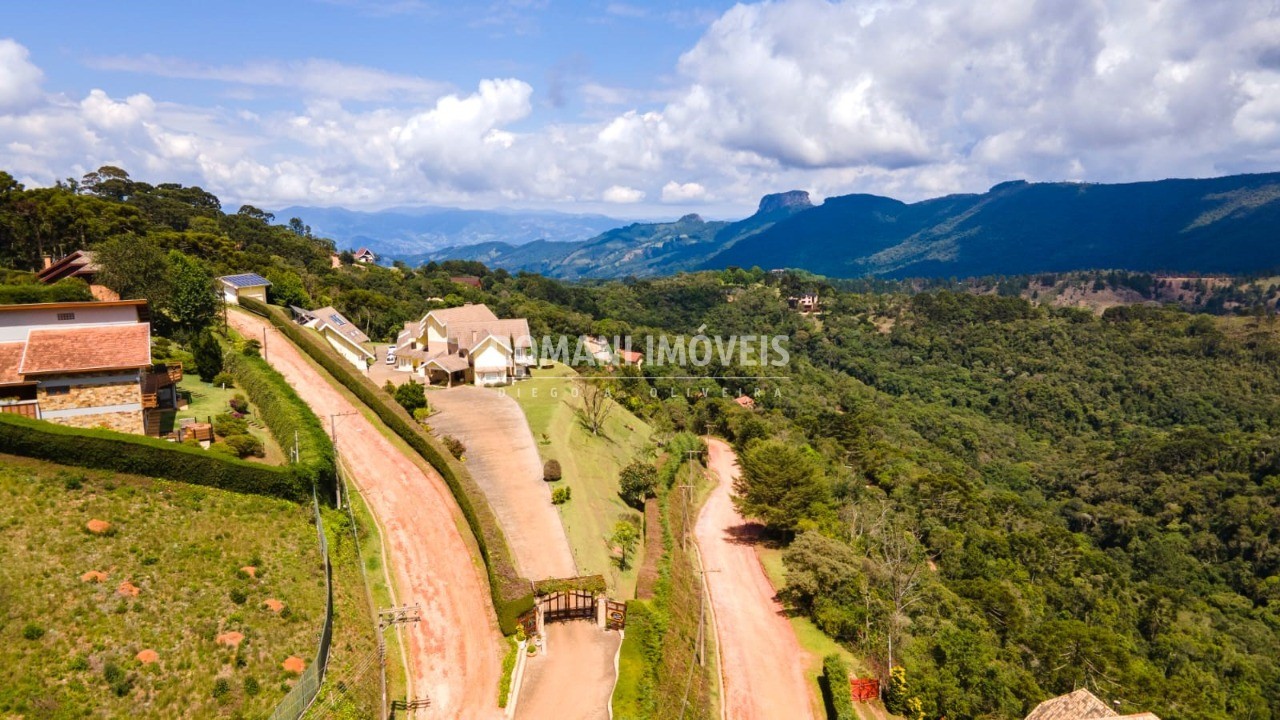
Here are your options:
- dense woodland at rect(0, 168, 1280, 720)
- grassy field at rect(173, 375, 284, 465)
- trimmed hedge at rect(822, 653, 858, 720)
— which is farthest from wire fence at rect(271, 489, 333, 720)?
dense woodland at rect(0, 168, 1280, 720)

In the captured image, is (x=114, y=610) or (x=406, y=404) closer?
(x=114, y=610)

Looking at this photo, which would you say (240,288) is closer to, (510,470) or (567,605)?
(510,470)

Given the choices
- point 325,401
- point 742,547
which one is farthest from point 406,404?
point 742,547

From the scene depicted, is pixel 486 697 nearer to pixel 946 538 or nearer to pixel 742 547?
pixel 742 547

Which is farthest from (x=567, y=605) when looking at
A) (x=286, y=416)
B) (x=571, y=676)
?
(x=286, y=416)

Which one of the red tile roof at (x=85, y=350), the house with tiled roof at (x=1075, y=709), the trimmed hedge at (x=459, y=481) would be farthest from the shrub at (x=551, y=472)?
the house with tiled roof at (x=1075, y=709)
